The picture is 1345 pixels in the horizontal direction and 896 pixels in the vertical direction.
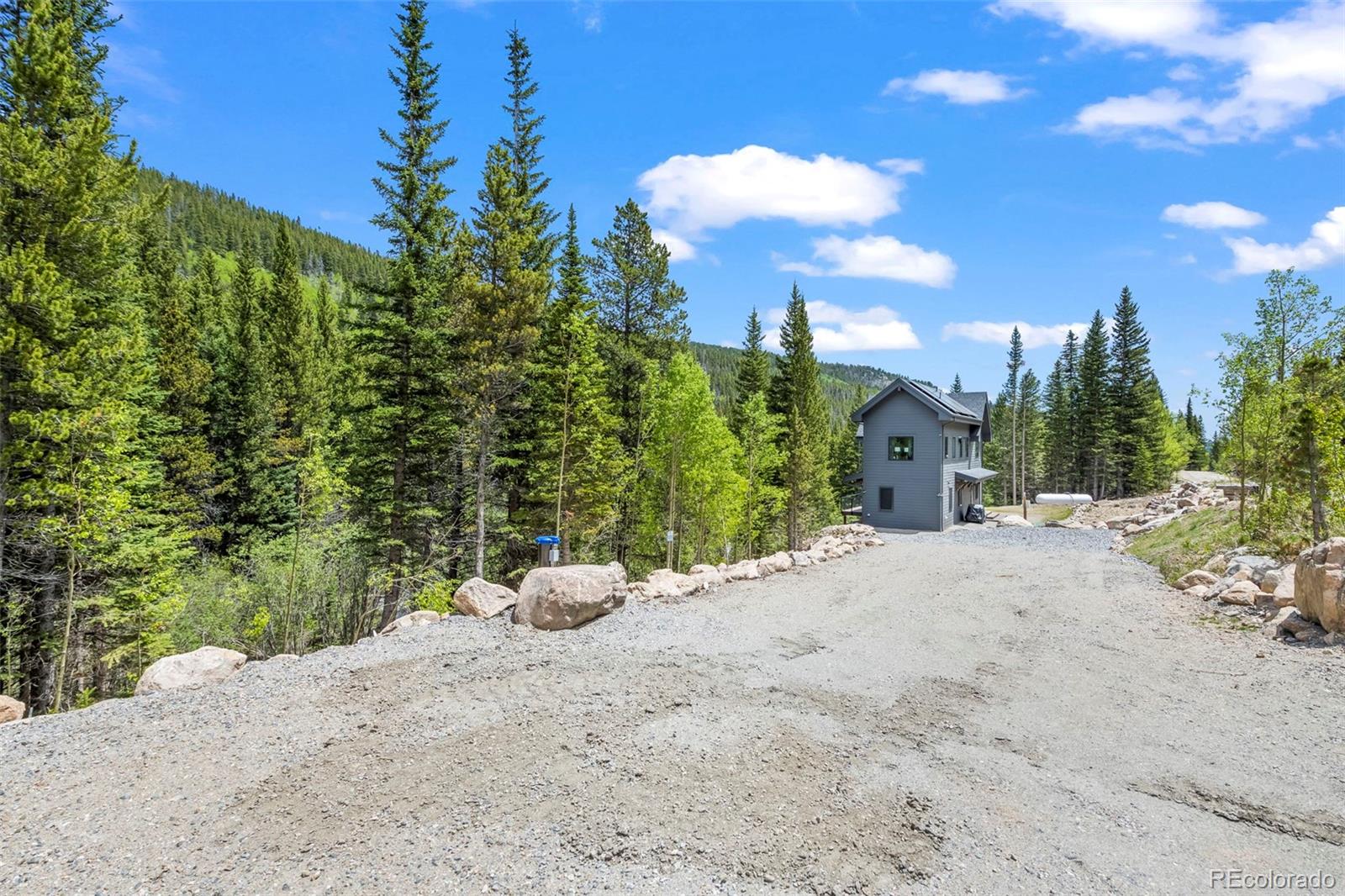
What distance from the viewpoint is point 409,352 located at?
1730 cm

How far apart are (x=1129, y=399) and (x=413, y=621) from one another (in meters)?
56.3

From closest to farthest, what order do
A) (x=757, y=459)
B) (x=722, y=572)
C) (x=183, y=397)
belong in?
(x=722, y=572) → (x=183, y=397) → (x=757, y=459)

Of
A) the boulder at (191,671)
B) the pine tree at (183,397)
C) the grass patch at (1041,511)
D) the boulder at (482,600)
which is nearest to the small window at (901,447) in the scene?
the grass patch at (1041,511)

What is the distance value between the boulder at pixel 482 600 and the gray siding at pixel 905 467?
2368 cm

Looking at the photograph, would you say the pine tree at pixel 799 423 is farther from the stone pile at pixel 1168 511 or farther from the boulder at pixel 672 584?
the boulder at pixel 672 584

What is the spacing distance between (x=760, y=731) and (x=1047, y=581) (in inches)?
445

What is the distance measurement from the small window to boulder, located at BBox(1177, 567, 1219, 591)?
16110 millimetres

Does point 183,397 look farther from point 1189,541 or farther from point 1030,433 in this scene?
point 1030,433

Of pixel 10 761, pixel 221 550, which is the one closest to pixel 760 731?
pixel 10 761

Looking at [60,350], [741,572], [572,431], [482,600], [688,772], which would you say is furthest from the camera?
[572,431]

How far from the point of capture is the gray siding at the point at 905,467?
90.1 ft

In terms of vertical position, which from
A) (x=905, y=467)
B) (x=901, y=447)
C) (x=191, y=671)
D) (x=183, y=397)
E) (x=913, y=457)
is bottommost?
(x=191, y=671)

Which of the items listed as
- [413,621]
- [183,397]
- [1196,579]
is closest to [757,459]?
[1196,579]

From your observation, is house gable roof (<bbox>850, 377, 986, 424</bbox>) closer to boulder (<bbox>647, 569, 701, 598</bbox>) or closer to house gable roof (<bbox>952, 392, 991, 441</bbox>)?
house gable roof (<bbox>952, 392, 991, 441</bbox>)
